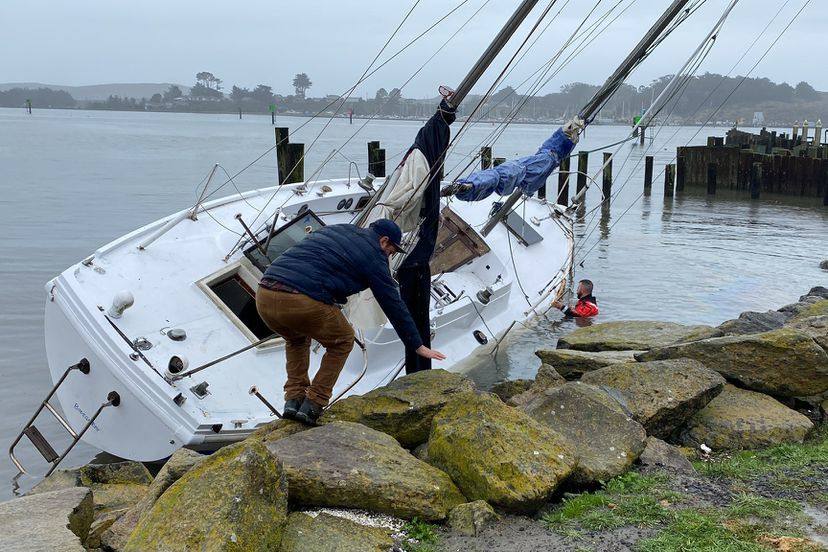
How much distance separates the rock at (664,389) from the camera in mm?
7230

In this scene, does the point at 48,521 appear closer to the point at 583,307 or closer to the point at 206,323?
the point at 206,323

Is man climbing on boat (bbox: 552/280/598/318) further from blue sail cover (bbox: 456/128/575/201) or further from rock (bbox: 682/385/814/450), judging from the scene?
rock (bbox: 682/385/814/450)

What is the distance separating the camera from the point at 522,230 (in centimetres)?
1448

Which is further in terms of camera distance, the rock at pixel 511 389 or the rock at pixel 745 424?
the rock at pixel 511 389

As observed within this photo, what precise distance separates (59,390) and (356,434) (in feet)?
13.8

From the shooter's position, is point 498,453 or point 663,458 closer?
point 498,453

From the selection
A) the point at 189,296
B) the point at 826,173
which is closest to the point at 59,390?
the point at 189,296

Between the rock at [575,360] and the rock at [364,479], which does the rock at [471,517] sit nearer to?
the rock at [364,479]

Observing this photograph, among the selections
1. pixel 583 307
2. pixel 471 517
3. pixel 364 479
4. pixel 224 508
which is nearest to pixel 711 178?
pixel 583 307

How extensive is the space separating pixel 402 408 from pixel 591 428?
149 cm

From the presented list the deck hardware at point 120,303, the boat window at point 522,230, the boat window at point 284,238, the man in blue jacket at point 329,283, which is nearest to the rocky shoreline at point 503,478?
the man in blue jacket at point 329,283

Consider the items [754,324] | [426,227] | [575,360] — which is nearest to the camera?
[426,227]

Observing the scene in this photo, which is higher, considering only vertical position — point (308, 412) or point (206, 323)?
point (206, 323)

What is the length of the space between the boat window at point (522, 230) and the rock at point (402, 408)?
25.0 ft
